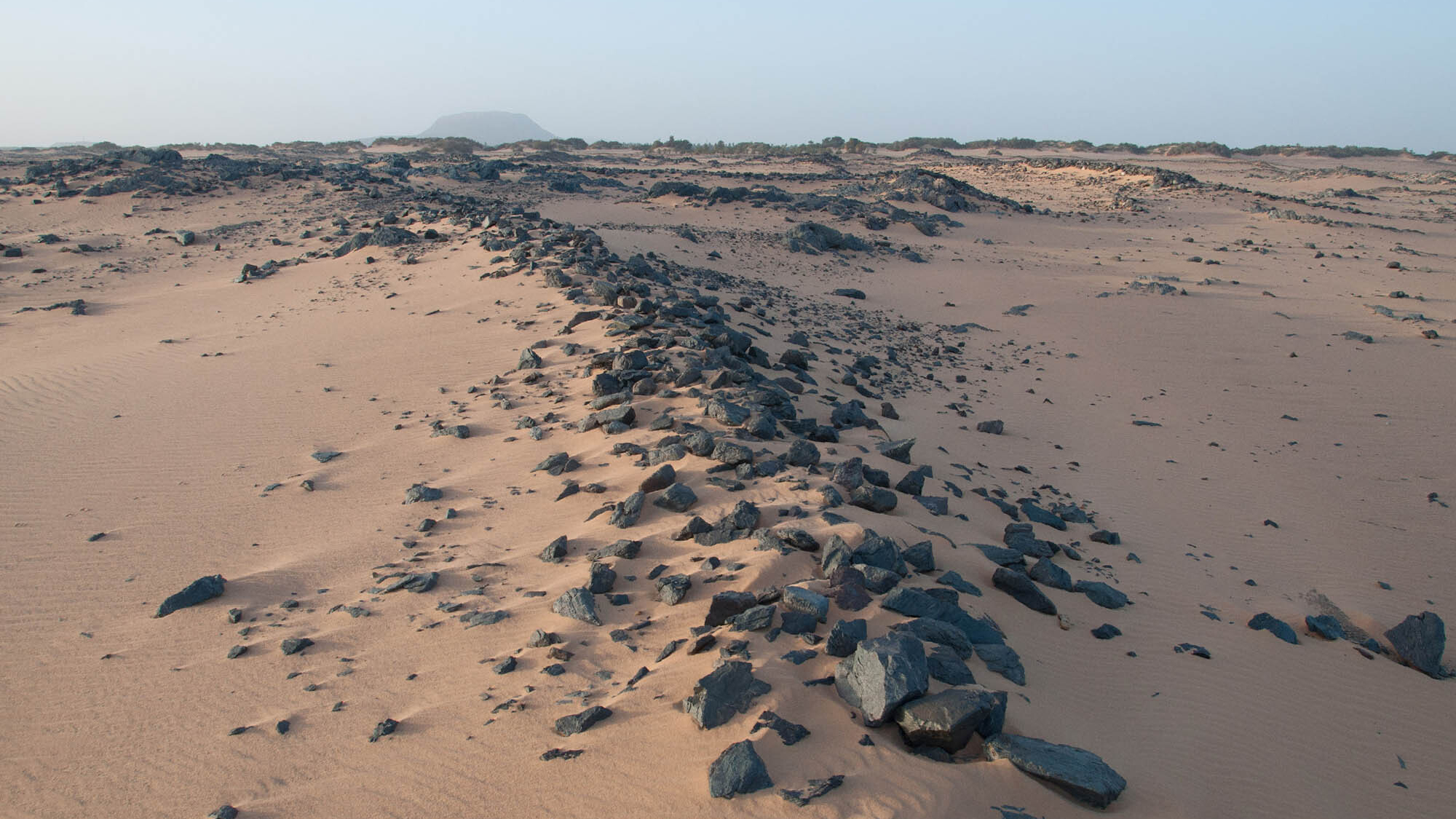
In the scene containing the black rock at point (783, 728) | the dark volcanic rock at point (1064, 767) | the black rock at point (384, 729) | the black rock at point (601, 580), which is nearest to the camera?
the dark volcanic rock at point (1064, 767)

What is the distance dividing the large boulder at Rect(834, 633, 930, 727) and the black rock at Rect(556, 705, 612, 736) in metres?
1.02

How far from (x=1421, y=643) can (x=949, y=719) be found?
3.91 m

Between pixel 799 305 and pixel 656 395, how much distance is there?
6289 millimetres

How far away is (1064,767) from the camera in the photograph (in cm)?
286

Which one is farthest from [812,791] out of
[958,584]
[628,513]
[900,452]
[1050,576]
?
[900,452]

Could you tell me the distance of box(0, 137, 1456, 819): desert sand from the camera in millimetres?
3125

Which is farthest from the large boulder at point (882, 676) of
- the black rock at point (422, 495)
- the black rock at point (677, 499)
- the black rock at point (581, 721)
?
the black rock at point (422, 495)

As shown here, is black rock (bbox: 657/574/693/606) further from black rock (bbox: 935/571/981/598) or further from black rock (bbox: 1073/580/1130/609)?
black rock (bbox: 1073/580/1130/609)

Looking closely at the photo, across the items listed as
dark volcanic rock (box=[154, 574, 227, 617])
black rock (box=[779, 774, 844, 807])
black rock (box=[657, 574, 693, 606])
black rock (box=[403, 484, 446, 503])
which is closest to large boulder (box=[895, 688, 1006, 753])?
black rock (box=[779, 774, 844, 807])

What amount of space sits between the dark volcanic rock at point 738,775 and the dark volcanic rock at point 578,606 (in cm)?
130

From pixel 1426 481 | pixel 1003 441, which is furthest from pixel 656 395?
pixel 1426 481

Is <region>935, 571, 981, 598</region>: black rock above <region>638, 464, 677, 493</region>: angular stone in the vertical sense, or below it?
below

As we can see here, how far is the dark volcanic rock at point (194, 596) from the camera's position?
4281 mm

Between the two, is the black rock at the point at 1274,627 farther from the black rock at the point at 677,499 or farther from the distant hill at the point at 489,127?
the distant hill at the point at 489,127
